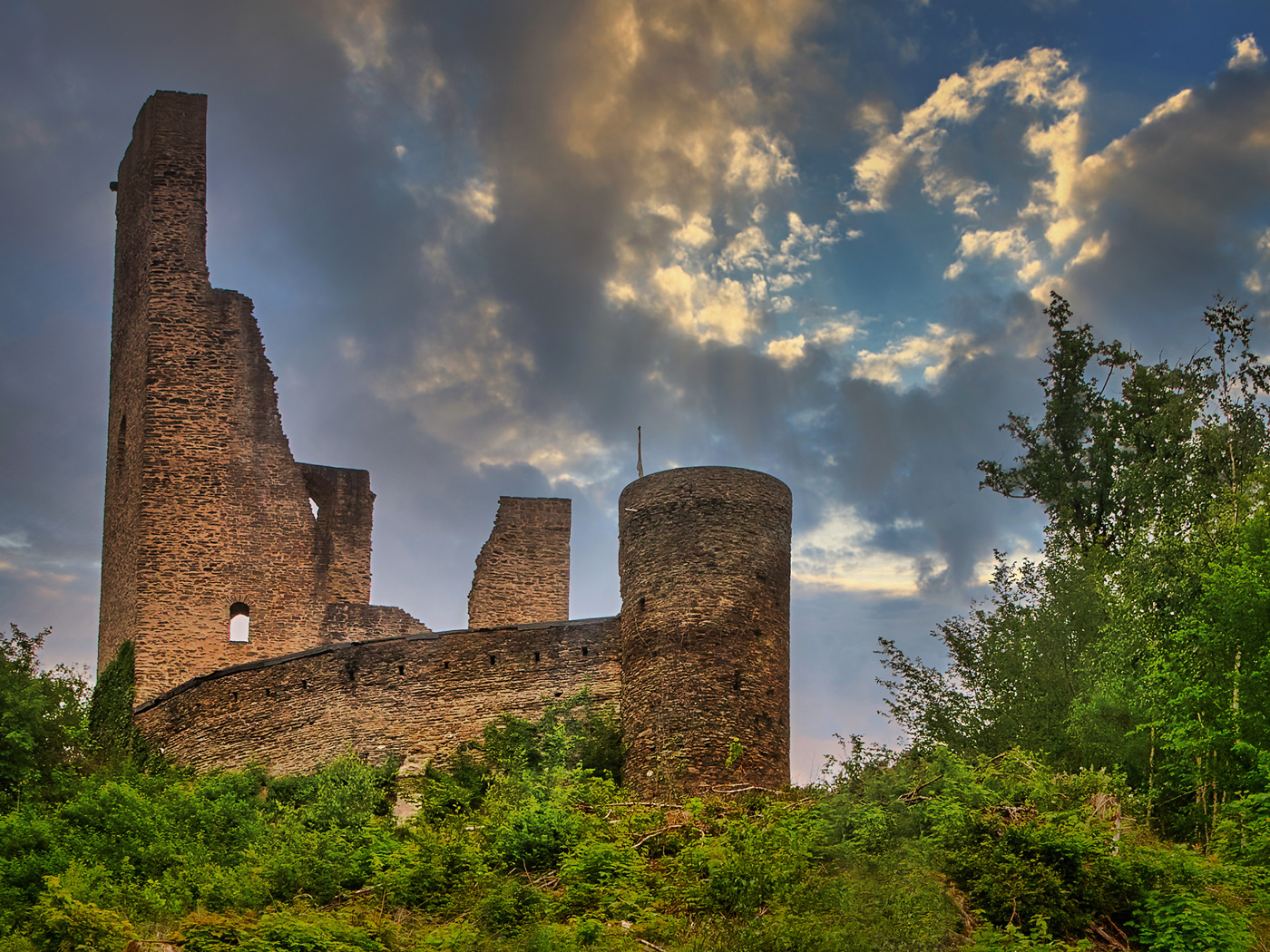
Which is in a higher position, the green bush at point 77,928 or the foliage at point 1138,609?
the foliage at point 1138,609

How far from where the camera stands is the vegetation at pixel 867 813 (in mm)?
16125

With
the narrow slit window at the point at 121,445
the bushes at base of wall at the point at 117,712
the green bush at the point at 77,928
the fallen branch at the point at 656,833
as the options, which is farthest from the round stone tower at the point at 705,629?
the narrow slit window at the point at 121,445

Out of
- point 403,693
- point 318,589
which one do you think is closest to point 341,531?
point 318,589

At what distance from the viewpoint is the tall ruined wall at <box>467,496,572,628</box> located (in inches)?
1200

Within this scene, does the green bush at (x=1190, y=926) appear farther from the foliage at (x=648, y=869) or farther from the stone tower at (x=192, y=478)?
the stone tower at (x=192, y=478)

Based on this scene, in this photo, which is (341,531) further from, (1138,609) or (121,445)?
(1138,609)

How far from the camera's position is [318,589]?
3209 centimetres

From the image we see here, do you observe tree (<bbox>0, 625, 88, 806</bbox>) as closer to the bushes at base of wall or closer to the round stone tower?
the bushes at base of wall

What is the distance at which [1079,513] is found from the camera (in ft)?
97.1

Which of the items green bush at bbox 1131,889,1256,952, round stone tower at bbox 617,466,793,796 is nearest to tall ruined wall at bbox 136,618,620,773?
round stone tower at bbox 617,466,793,796

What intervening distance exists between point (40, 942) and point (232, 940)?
2.53 metres

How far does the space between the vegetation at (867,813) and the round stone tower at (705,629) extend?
1114mm

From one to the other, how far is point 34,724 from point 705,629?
1066 cm

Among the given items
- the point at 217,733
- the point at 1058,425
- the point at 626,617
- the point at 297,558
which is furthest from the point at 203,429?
the point at 1058,425
